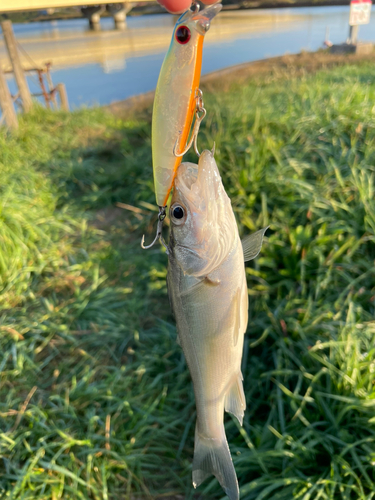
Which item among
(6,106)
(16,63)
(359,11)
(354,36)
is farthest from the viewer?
(354,36)

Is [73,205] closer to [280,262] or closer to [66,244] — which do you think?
[66,244]

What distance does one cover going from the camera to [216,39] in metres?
18.1

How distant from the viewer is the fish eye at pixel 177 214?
1.08 meters

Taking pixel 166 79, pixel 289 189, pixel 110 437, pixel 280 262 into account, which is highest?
pixel 166 79

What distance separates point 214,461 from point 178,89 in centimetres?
132

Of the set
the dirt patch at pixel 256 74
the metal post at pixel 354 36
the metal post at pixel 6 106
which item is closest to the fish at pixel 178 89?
the metal post at pixel 6 106

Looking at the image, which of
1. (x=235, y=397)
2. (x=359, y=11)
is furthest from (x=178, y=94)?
(x=359, y=11)

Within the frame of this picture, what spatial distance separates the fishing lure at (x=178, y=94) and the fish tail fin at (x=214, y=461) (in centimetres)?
95

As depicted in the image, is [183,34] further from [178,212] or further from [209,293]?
[209,293]

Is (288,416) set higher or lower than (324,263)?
lower

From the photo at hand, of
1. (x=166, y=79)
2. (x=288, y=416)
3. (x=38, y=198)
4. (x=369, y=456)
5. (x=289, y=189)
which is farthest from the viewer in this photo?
(x=38, y=198)

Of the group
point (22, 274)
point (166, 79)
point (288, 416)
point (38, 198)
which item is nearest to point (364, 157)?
point (288, 416)

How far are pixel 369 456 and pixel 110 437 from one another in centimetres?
156

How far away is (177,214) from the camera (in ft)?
3.57
